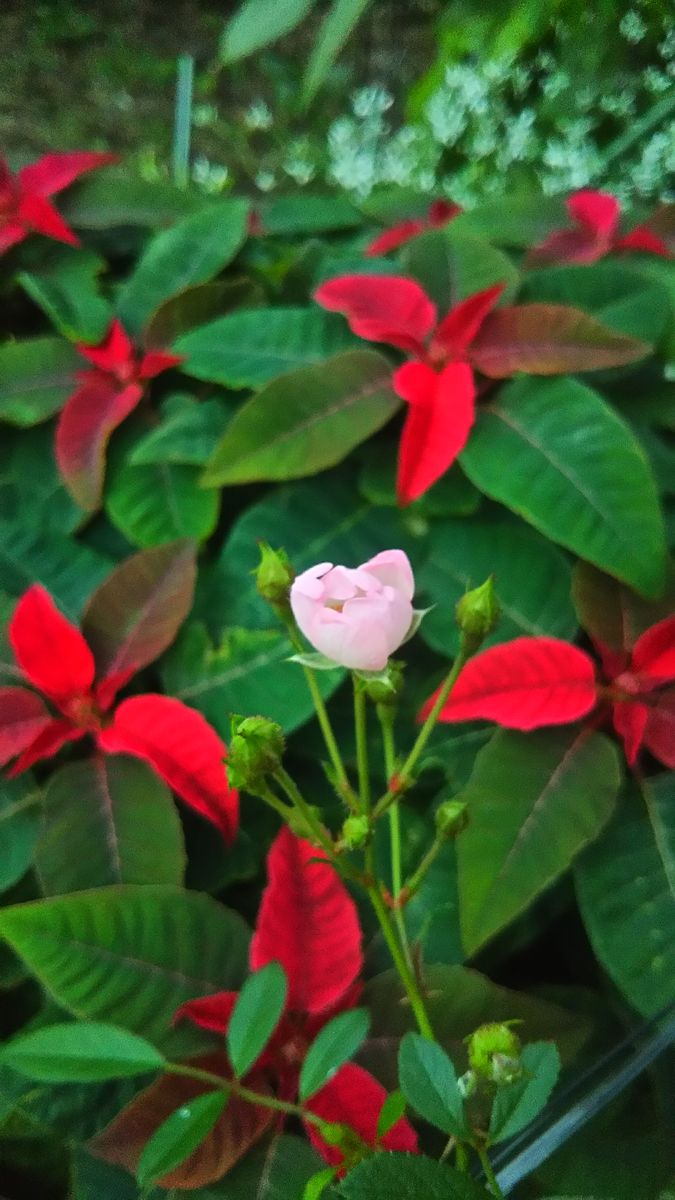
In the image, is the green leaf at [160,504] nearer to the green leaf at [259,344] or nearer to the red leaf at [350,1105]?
the green leaf at [259,344]

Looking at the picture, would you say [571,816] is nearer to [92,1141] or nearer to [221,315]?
[92,1141]

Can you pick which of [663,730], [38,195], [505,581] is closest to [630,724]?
[663,730]

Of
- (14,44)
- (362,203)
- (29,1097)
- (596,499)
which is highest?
(14,44)

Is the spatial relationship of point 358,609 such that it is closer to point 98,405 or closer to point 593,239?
point 98,405

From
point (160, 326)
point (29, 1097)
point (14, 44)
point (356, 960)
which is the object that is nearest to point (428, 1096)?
point (356, 960)

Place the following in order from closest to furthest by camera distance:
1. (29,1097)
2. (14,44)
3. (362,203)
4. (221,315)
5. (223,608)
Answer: (29,1097) → (223,608) → (221,315) → (362,203) → (14,44)

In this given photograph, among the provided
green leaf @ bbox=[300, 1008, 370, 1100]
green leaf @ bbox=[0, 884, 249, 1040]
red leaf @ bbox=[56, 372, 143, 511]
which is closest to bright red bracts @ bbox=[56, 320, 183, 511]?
red leaf @ bbox=[56, 372, 143, 511]
